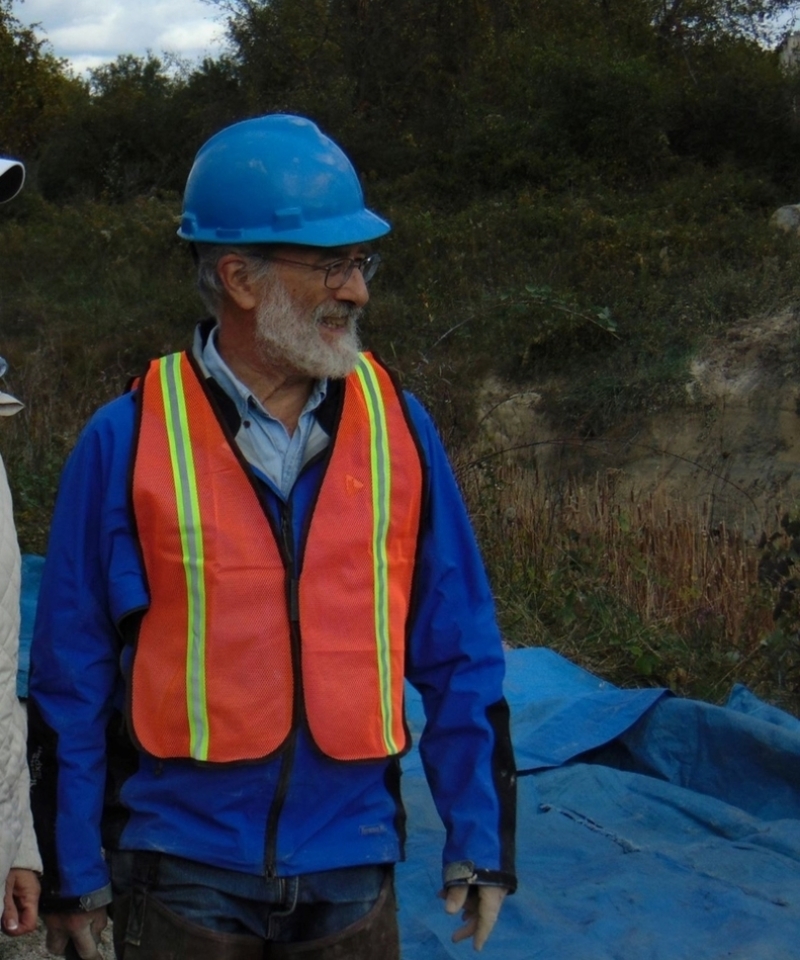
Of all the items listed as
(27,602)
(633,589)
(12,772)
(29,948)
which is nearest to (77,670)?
(12,772)

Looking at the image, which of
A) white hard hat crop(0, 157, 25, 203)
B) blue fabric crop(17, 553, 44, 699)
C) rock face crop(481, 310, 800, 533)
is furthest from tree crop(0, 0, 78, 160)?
white hard hat crop(0, 157, 25, 203)

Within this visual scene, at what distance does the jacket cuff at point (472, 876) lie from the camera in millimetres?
2082

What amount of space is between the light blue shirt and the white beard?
0.20 ft

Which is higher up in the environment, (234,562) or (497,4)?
(497,4)

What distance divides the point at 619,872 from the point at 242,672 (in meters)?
2.01

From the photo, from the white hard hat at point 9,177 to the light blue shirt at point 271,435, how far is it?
390 millimetres

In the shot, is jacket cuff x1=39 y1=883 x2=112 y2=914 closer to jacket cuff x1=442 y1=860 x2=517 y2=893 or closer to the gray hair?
jacket cuff x1=442 y1=860 x2=517 y2=893

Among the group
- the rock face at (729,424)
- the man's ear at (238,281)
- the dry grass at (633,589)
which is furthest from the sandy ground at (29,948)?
the rock face at (729,424)

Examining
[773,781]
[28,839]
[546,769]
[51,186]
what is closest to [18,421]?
[546,769]

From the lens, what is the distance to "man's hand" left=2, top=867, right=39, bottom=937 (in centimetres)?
200

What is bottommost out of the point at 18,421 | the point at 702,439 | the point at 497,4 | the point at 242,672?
the point at 702,439

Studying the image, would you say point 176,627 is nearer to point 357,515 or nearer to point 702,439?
point 357,515

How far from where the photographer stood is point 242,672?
1981 mm

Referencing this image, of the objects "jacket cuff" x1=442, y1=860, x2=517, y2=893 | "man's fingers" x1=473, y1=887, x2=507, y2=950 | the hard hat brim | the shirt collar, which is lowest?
"man's fingers" x1=473, y1=887, x2=507, y2=950
